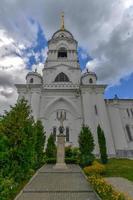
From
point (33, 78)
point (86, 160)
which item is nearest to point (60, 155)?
point (86, 160)

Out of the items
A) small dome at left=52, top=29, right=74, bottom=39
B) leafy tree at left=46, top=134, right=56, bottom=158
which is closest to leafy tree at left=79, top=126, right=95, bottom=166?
leafy tree at left=46, top=134, right=56, bottom=158

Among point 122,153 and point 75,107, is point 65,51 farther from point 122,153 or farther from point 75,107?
point 122,153

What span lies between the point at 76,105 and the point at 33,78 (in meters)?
10.3

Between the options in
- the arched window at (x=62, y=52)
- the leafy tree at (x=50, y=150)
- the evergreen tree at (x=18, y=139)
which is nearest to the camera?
the evergreen tree at (x=18, y=139)

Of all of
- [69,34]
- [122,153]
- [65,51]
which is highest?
[69,34]

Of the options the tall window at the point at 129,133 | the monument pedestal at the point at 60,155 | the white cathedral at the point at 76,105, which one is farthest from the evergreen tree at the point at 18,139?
the tall window at the point at 129,133

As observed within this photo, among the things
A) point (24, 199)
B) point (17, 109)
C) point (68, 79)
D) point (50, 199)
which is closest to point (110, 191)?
point (50, 199)

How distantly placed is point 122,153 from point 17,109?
22702 millimetres

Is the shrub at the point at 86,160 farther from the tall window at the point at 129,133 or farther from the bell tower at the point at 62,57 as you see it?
the bell tower at the point at 62,57

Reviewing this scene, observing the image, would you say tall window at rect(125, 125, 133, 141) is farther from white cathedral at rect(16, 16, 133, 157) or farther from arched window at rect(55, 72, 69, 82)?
arched window at rect(55, 72, 69, 82)

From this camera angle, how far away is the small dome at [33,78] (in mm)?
36312

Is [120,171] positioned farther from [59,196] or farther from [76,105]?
[76,105]

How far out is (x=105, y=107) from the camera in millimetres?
33656

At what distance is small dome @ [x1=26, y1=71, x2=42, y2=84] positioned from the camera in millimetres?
36312
